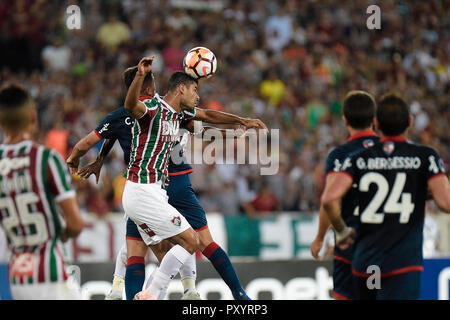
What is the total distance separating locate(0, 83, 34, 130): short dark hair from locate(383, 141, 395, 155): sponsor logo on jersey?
2662 mm

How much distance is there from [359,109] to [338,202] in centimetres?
115

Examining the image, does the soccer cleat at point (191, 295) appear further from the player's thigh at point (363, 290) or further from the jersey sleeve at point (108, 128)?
the player's thigh at point (363, 290)

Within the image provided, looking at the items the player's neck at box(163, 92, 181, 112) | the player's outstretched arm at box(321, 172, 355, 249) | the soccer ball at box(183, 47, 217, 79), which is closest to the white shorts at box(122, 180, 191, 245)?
the player's neck at box(163, 92, 181, 112)

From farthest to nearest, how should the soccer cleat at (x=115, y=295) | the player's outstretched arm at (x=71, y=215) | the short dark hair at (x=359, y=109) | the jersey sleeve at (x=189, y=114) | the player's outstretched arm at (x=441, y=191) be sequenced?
the soccer cleat at (x=115, y=295), the jersey sleeve at (x=189, y=114), the short dark hair at (x=359, y=109), the player's outstretched arm at (x=441, y=191), the player's outstretched arm at (x=71, y=215)

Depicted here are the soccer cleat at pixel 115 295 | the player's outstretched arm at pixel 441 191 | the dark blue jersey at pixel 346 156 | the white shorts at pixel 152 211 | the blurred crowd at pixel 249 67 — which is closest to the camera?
the player's outstretched arm at pixel 441 191

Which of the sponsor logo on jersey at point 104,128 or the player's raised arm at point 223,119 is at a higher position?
the player's raised arm at point 223,119

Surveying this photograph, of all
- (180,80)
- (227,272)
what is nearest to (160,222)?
(227,272)

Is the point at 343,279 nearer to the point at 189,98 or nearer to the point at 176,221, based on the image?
the point at 176,221

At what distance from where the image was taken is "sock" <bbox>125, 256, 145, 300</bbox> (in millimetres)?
7363

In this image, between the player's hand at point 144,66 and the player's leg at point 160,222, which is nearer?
the player's hand at point 144,66

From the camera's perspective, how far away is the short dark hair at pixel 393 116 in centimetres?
590

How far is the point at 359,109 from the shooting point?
6.66 meters

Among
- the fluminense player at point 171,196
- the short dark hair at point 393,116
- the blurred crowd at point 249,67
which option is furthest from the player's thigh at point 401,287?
the blurred crowd at point 249,67

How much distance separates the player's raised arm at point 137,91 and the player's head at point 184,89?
1.76ft
